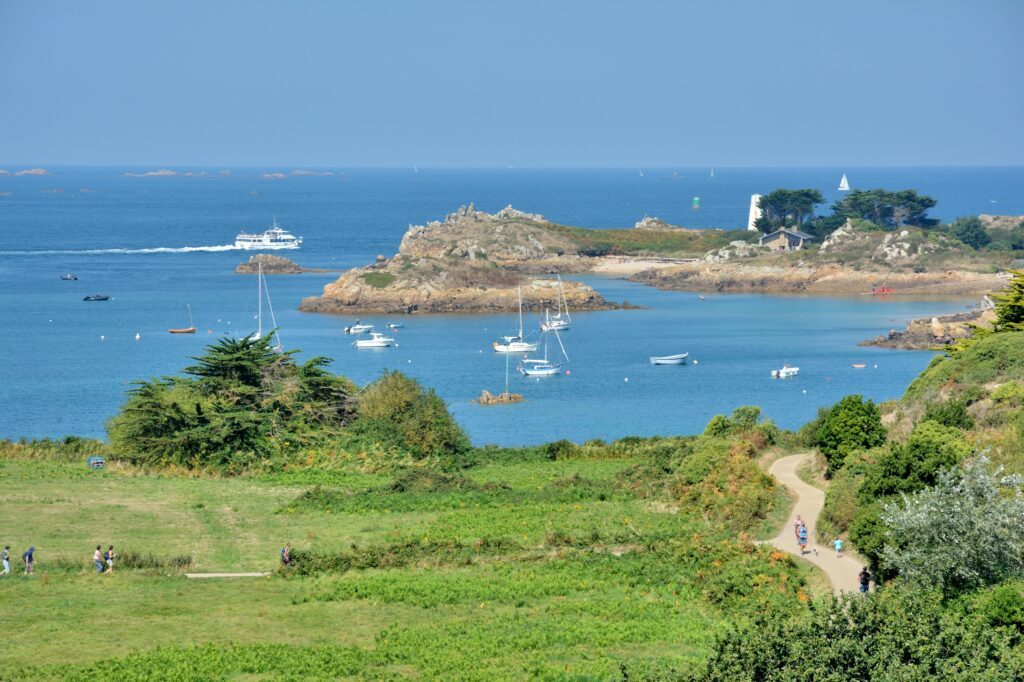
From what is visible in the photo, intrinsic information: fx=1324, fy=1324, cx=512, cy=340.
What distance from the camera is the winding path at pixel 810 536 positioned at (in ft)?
87.1

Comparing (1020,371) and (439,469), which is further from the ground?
(1020,371)

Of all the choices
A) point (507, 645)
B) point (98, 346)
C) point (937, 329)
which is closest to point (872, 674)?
point (507, 645)

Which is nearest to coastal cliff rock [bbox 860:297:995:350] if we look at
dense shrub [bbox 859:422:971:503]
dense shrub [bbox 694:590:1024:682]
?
dense shrub [bbox 859:422:971:503]

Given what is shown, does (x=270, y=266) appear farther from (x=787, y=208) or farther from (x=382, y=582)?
(x=382, y=582)

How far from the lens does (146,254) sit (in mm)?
145250

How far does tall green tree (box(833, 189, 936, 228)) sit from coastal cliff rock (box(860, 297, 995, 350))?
4074cm

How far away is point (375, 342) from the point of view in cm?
8462

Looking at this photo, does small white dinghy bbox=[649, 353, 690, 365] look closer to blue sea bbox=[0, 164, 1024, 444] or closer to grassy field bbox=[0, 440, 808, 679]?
blue sea bbox=[0, 164, 1024, 444]

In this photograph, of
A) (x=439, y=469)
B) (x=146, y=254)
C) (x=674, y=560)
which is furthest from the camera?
(x=146, y=254)

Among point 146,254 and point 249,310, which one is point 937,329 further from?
point 146,254

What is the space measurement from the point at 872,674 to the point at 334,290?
88054 millimetres

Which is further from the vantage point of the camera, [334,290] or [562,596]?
[334,290]

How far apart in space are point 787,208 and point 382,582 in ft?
359

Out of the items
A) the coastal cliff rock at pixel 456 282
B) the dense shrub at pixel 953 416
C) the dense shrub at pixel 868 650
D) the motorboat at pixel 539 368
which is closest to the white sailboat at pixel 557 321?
the coastal cliff rock at pixel 456 282
